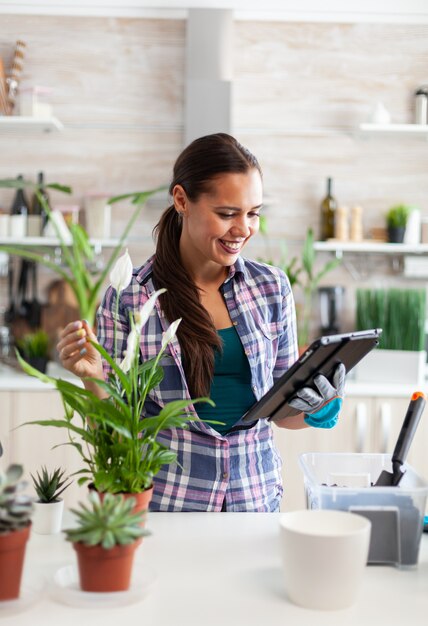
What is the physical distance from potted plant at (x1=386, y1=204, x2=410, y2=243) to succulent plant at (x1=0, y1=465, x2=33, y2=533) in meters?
2.92

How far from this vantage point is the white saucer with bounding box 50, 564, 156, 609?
1040mm

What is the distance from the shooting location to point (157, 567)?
1189 millimetres

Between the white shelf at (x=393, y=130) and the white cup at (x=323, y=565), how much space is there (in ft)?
9.19

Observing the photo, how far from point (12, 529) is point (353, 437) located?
95.3 inches

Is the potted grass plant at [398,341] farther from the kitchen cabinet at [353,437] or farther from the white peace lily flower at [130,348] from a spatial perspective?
the white peace lily flower at [130,348]

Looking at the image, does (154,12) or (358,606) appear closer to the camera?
(358,606)

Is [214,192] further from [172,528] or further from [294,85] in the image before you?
[294,85]

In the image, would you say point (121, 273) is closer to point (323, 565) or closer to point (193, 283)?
point (323, 565)

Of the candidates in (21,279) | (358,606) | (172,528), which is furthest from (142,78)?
(358,606)

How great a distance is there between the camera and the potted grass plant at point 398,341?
11.0 feet

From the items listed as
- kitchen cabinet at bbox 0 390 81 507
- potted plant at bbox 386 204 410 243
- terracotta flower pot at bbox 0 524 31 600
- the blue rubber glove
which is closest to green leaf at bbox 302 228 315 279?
potted plant at bbox 386 204 410 243

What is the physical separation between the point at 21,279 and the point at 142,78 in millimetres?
1145

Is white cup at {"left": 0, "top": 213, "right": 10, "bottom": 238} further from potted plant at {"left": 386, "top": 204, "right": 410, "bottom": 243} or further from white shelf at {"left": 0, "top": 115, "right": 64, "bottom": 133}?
potted plant at {"left": 386, "top": 204, "right": 410, "bottom": 243}

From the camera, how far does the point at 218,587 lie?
112 cm
